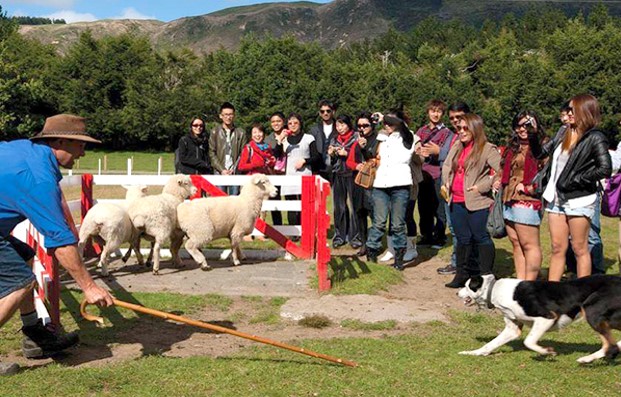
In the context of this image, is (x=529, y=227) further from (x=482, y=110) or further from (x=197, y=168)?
(x=482, y=110)

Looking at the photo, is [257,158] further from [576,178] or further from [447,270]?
[576,178]

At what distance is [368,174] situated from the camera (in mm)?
9914

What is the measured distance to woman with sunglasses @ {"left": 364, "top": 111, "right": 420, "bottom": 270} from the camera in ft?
31.9

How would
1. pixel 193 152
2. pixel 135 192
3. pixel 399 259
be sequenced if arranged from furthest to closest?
pixel 193 152 → pixel 399 259 → pixel 135 192

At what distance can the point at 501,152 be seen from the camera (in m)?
8.71

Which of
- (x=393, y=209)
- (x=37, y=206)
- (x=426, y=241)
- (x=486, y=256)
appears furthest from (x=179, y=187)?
(x=37, y=206)

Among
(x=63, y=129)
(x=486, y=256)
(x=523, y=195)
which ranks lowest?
(x=486, y=256)

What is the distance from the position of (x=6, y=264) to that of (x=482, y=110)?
5716 centimetres

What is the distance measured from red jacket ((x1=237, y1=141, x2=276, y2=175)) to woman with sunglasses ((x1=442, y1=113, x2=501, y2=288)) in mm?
3771

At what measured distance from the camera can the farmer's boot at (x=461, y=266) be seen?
902cm

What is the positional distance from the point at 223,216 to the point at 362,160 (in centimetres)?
251

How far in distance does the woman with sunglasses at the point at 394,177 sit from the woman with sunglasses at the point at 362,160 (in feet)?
1.78

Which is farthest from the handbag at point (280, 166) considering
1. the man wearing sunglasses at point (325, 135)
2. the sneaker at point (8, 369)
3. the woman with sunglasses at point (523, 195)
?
the sneaker at point (8, 369)

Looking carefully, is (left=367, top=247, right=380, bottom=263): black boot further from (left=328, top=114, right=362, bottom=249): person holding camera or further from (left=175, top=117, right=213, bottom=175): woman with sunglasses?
(left=175, top=117, right=213, bottom=175): woman with sunglasses
